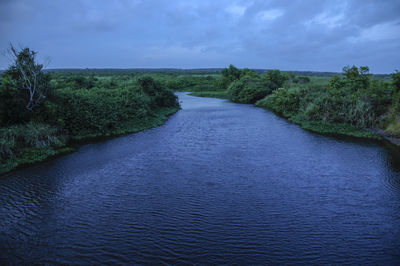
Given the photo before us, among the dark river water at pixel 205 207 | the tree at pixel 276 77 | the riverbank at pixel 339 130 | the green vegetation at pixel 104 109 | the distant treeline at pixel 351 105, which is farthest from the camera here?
the tree at pixel 276 77

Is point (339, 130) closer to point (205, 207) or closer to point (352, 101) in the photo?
point (352, 101)

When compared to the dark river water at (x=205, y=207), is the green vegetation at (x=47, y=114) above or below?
above

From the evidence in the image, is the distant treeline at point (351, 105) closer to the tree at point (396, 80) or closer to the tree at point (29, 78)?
the tree at point (396, 80)

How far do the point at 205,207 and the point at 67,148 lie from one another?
15281 millimetres

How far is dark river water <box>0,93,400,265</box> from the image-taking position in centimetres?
1020

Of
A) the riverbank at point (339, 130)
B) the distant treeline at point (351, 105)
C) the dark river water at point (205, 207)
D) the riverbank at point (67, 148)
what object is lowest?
the dark river water at point (205, 207)

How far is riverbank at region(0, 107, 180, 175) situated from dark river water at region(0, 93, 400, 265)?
111cm

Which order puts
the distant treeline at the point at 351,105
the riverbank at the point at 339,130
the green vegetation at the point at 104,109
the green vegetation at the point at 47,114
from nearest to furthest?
the green vegetation at the point at 47,114
the green vegetation at the point at 104,109
the riverbank at the point at 339,130
the distant treeline at the point at 351,105

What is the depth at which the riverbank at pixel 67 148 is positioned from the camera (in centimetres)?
1852

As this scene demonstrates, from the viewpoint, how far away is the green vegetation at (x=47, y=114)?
2019 centimetres

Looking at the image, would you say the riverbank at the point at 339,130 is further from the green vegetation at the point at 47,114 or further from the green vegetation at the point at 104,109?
the green vegetation at the point at 47,114

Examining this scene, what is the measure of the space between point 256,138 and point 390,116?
52.1 feet

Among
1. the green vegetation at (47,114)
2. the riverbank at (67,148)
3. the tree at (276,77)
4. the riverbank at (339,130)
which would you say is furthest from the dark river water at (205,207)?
the tree at (276,77)

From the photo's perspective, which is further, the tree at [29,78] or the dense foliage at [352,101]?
the dense foliage at [352,101]
